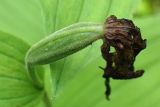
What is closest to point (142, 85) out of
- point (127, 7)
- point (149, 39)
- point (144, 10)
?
point (149, 39)

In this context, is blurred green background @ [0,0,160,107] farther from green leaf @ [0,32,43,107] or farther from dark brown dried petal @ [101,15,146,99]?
dark brown dried petal @ [101,15,146,99]

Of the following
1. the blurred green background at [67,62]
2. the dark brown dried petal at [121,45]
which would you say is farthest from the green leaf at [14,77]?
the dark brown dried petal at [121,45]

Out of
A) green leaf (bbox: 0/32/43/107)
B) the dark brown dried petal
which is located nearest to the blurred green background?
green leaf (bbox: 0/32/43/107)

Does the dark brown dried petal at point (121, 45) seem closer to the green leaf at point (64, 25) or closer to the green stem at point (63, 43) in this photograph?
the green stem at point (63, 43)

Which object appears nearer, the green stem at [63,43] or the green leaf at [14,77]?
the green stem at [63,43]

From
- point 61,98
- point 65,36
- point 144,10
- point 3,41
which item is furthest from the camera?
point 144,10

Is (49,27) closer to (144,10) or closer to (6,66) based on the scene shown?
(6,66)

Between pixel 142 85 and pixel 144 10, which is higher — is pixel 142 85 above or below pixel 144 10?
above
